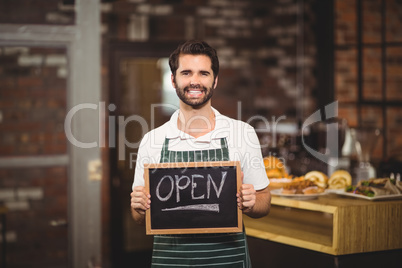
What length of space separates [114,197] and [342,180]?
89.0 inches

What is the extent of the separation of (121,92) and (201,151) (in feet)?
8.94

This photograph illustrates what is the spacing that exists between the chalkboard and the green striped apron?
60 millimetres

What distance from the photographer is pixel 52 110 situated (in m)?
4.25

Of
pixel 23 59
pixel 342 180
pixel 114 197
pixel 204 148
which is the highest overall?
pixel 23 59

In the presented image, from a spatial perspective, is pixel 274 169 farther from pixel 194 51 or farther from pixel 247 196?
pixel 194 51

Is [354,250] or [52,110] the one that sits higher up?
[52,110]

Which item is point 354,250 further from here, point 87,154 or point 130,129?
point 130,129

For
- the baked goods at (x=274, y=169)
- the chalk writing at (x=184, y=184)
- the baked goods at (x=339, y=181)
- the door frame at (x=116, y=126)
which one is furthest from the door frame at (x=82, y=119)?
the chalk writing at (x=184, y=184)

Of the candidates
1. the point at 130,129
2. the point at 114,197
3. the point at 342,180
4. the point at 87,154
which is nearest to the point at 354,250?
the point at 342,180

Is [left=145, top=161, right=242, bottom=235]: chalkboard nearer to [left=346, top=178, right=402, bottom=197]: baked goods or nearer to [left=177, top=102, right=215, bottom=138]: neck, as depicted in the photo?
[left=177, top=102, right=215, bottom=138]: neck

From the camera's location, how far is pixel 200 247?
196 cm

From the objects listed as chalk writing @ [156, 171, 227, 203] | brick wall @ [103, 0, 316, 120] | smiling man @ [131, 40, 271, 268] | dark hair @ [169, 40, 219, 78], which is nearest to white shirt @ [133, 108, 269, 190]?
smiling man @ [131, 40, 271, 268]

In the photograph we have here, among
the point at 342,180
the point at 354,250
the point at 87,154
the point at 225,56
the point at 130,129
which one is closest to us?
the point at 354,250

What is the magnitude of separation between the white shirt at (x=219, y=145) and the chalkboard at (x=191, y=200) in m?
0.08
